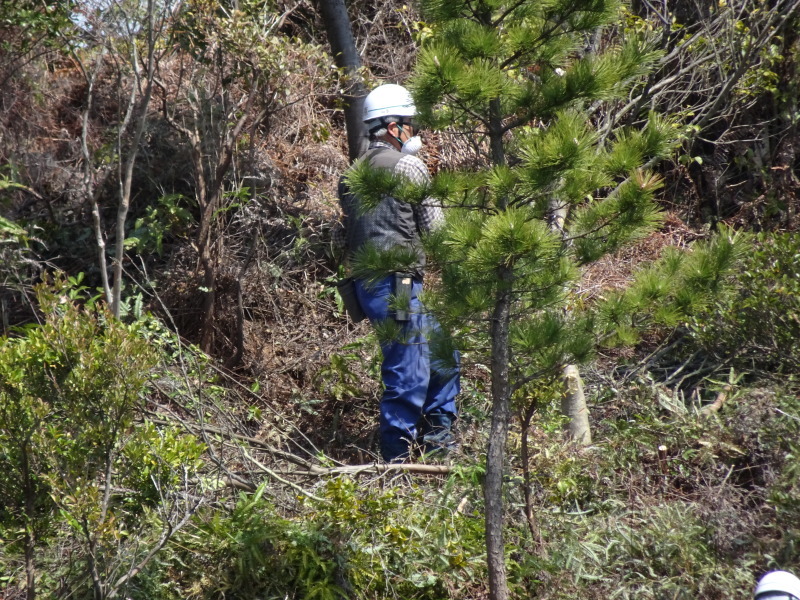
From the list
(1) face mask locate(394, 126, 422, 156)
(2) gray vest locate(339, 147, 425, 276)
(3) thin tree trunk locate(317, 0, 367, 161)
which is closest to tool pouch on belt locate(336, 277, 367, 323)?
(2) gray vest locate(339, 147, 425, 276)

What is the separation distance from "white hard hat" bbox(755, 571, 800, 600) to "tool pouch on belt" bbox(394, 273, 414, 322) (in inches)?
65.0

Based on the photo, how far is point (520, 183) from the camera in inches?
116

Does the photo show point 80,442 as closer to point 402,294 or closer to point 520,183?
point 402,294

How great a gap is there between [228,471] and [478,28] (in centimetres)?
227

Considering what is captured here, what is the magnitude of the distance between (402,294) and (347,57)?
3.27 metres

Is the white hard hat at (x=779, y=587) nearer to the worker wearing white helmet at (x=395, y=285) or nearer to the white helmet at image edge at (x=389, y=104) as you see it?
the worker wearing white helmet at (x=395, y=285)

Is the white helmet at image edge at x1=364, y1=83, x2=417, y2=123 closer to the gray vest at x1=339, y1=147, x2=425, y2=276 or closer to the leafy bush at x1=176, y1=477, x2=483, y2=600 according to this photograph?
the gray vest at x1=339, y1=147, x2=425, y2=276

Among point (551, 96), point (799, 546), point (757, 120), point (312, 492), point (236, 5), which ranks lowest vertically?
point (799, 546)

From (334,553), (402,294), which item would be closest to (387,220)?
(402,294)

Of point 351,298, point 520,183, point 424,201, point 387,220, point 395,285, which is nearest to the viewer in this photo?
point 520,183

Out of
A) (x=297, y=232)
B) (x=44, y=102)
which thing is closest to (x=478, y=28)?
(x=297, y=232)

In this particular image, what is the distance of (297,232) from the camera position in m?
6.68

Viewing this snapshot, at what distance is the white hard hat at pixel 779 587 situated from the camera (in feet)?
7.01

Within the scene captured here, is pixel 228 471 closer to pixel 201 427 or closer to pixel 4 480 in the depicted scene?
pixel 201 427
